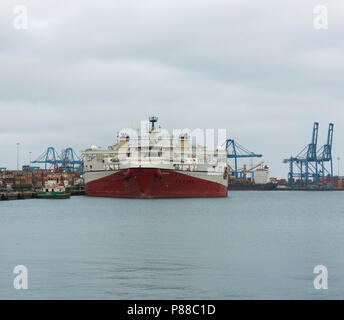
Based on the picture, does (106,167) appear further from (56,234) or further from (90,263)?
(90,263)

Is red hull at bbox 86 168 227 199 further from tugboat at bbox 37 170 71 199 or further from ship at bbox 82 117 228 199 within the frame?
tugboat at bbox 37 170 71 199

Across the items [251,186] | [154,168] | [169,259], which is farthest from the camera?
[251,186]

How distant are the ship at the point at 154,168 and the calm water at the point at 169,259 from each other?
27046mm

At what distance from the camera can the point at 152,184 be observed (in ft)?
227

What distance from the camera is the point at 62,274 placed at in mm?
20906

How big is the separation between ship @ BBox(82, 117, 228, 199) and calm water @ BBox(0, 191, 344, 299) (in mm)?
27046

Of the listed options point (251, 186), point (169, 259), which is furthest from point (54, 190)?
point (251, 186)

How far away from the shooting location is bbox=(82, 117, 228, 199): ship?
69.4 meters

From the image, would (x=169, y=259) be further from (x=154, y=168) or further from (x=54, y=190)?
(x=54, y=190)

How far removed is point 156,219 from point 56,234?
11279 mm

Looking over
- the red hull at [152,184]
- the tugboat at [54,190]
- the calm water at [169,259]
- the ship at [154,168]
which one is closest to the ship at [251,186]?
the ship at [154,168]

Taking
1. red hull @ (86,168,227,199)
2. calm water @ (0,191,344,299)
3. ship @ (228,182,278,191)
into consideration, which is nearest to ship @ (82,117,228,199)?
red hull @ (86,168,227,199)

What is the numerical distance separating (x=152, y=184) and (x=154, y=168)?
218cm
